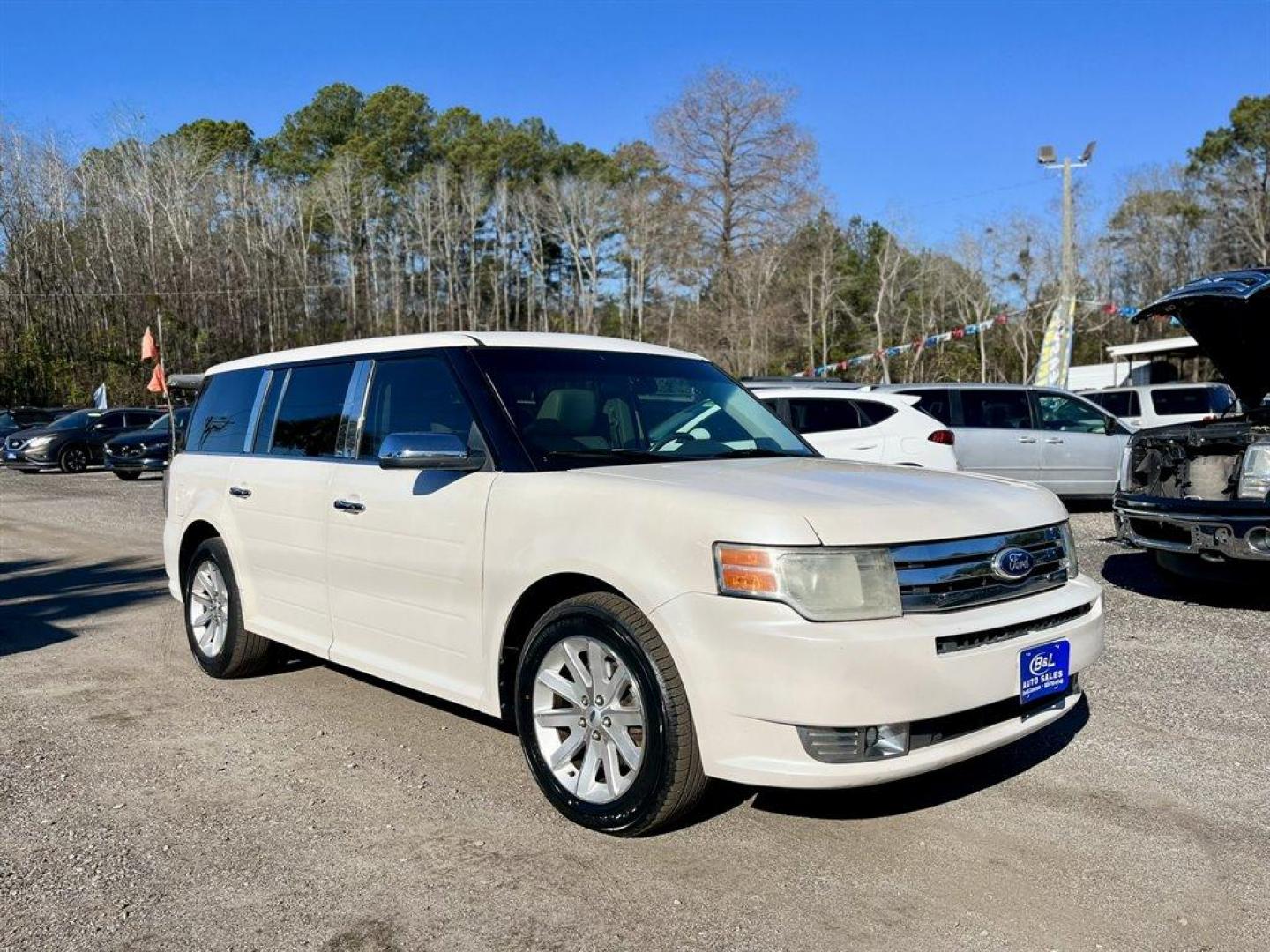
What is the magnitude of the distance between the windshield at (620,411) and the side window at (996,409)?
9.24m

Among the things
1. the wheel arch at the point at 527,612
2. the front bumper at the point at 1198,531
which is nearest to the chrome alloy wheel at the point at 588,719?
the wheel arch at the point at 527,612

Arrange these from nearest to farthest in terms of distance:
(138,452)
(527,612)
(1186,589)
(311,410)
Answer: (527,612), (311,410), (1186,589), (138,452)

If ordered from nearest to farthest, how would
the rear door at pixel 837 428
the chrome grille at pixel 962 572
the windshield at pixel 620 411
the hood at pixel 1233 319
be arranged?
the chrome grille at pixel 962 572 < the windshield at pixel 620 411 < the hood at pixel 1233 319 < the rear door at pixel 837 428

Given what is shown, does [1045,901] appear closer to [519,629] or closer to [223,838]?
[519,629]

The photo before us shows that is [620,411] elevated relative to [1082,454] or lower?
elevated

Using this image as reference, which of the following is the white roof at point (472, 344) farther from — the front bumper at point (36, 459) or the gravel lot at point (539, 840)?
the front bumper at point (36, 459)

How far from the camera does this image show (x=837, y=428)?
1188 cm

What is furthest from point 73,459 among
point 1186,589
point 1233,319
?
point 1233,319

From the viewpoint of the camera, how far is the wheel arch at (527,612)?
376cm

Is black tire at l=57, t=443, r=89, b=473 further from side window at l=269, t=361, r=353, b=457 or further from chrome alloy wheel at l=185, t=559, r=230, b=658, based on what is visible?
side window at l=269, t=361, r=353, b=457

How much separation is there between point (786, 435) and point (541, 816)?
213 centimetres

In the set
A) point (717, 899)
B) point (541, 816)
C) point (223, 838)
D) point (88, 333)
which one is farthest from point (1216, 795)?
point (88, 333)

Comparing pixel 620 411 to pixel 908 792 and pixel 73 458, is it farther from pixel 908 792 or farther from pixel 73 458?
pixel 73 458

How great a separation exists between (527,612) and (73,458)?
85.1 feet
